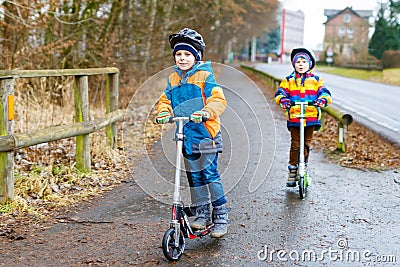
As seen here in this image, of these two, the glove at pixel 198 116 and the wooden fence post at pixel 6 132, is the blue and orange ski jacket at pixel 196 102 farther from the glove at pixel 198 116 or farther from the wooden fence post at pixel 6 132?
the wooden fence post at pixel 6 132

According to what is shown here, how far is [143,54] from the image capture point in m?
18.6

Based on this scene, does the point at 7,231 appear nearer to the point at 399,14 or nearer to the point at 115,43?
the point at 115,43

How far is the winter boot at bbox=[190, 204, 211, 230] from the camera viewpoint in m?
5.40

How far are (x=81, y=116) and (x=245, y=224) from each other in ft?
10.3

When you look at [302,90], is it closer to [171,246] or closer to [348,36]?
[171,246]

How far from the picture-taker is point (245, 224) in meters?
5.87

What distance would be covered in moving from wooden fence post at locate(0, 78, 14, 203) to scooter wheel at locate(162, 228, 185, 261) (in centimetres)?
228

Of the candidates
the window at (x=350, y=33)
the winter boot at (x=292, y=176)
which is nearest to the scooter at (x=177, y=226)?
the winter boot at (x=292, y=176)

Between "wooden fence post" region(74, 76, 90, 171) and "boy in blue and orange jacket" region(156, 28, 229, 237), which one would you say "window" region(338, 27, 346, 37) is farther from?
"boy in blue and orange jacket" region(156, 28, 229, 237)

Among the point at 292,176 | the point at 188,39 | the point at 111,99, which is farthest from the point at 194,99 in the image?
the point at 111,99

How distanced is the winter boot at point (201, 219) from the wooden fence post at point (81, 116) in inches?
114

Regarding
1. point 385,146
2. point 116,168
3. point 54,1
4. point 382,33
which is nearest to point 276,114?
point 385,146

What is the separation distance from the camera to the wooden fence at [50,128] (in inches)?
240

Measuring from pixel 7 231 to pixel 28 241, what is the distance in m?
0.38
